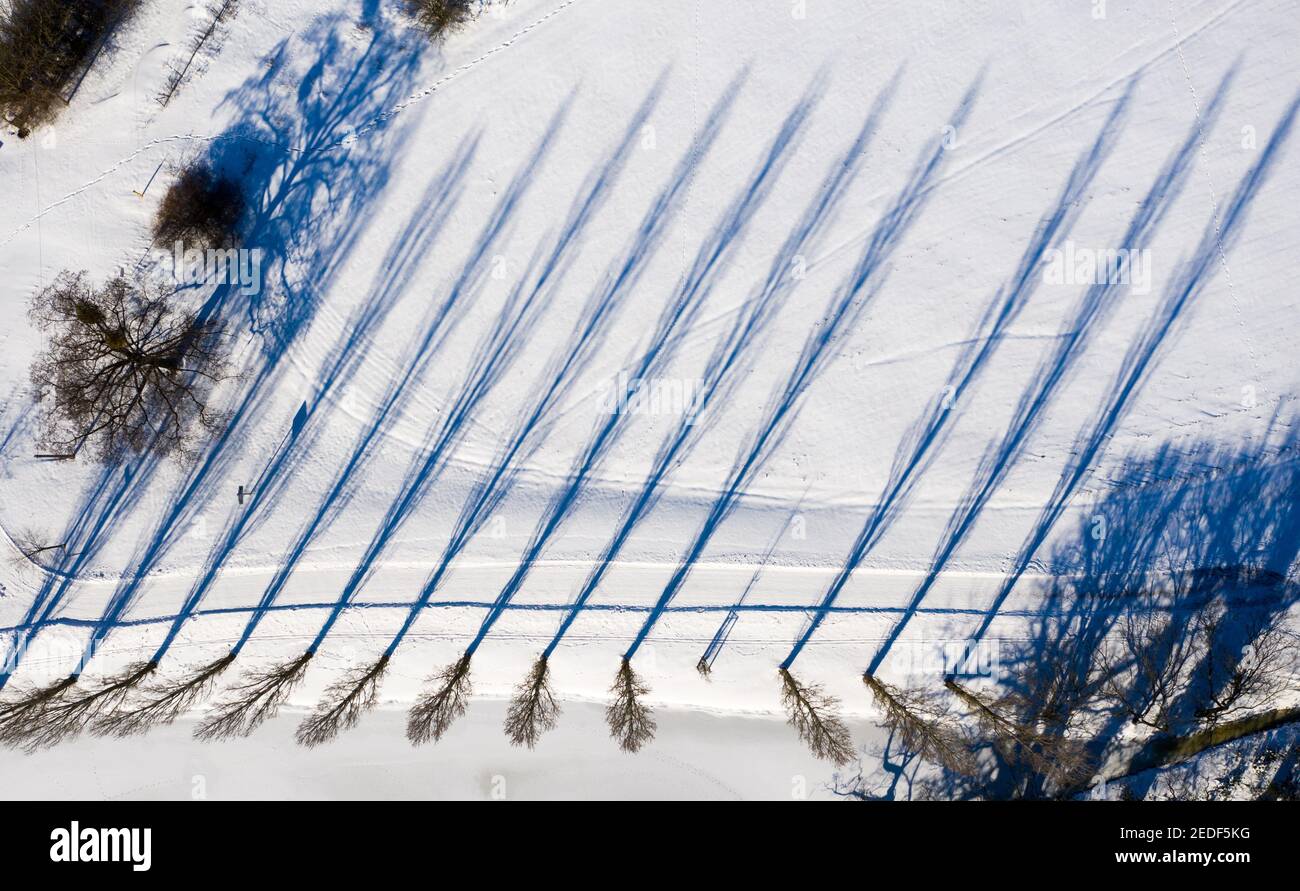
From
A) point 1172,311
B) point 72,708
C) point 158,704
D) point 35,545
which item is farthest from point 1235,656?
point 35,545

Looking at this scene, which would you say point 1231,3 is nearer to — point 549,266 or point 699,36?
point 699,36

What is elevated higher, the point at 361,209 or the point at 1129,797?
the point at 361,209

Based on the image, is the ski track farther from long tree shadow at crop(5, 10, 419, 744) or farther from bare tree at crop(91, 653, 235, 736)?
bare tree at crop(91, 653, 235, 736)

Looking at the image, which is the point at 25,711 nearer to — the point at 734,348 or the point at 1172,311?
the point at 734,348

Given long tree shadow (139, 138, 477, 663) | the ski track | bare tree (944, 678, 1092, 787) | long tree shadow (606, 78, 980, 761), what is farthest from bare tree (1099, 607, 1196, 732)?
the ski track

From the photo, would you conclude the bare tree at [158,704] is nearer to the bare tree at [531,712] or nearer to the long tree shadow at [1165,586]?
the bare tree at [531,712]

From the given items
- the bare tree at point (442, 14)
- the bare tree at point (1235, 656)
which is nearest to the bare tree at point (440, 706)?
the bare tree at point (442, 14)
